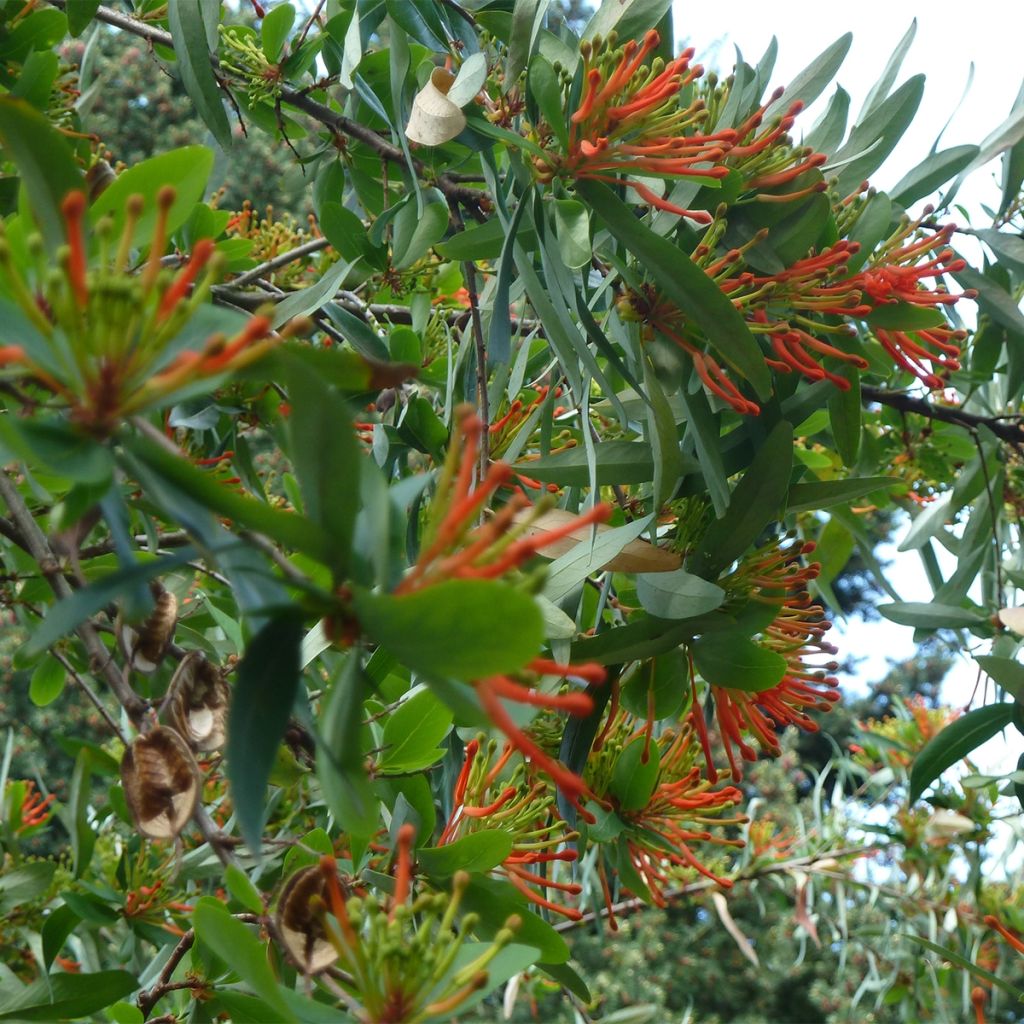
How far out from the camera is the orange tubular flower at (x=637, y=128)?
0.78 metres

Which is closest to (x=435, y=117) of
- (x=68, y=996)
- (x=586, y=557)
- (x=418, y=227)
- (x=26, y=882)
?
(x=418, y=227)

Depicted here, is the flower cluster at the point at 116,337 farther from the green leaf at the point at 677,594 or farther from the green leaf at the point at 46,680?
the green leaf at the point at 46,680

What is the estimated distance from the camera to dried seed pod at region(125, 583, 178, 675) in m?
0.72

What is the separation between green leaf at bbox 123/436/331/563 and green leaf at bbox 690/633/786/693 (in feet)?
1.57

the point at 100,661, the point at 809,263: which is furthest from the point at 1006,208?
the point at 100,661

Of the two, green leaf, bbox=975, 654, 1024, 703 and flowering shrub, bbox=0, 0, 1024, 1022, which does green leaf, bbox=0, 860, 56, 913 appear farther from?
green leaf, bbox=975, 654, 1024, 703

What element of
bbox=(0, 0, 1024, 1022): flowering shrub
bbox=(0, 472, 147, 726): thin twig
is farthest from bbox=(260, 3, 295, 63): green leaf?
bbox=(0, 472, 147, 726): thin twig

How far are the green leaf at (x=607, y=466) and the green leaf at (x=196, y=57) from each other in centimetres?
44

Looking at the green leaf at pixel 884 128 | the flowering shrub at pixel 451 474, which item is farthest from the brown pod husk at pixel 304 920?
the green leaf at pixel 884 128

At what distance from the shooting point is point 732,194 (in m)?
0.88

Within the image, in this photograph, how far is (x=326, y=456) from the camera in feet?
1.51

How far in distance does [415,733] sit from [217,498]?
1.31ft

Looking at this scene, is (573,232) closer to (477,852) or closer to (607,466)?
(607,466)

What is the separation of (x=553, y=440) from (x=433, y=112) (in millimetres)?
355
